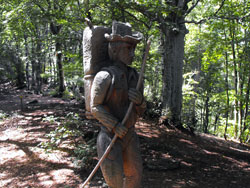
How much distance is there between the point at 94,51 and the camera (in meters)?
2.77

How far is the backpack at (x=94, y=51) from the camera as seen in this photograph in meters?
2.75

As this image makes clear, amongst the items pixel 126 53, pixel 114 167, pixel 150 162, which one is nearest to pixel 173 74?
pixel 150 162

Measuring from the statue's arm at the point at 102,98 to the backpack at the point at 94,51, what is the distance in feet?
0.82

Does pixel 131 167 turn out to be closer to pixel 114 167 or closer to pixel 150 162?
pixel 114 167

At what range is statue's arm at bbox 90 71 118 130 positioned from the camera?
254 centimetres

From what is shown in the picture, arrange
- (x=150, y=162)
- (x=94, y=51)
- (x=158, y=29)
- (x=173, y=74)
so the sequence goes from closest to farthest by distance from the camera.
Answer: (x=94, y=51)
(x=150, y=162)
(x=158, y=29)
(x=173, y=74)

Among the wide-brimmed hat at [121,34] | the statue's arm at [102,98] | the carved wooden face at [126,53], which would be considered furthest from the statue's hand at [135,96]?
the wide-brimmed hat at [121,34]

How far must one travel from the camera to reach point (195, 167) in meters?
5.63

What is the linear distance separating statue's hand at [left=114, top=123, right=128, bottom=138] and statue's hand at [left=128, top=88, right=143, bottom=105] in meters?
0.34

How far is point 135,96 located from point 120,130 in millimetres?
453

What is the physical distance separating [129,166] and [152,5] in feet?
14.0

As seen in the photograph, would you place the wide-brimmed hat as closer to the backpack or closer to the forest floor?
the backpack

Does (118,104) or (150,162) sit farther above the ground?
(118,104)

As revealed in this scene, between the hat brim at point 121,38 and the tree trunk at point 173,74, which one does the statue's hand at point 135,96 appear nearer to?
the hat brim at point 121,38
